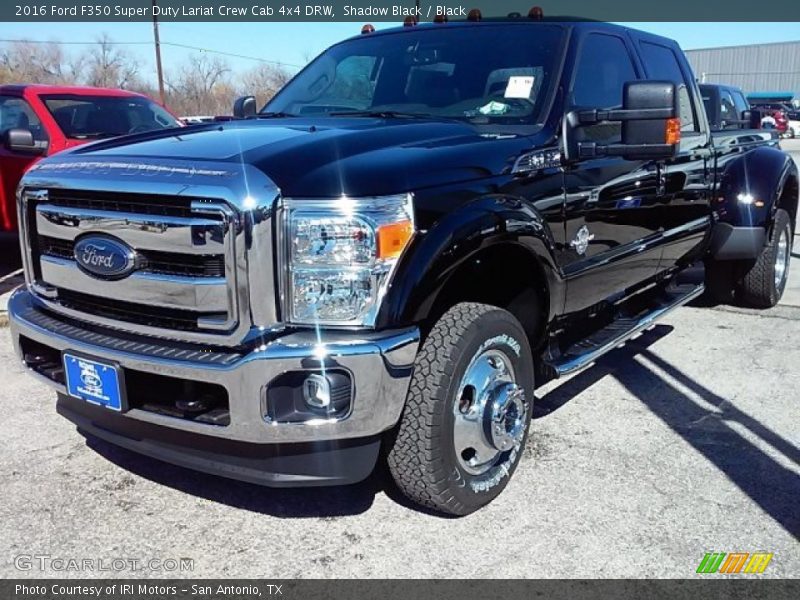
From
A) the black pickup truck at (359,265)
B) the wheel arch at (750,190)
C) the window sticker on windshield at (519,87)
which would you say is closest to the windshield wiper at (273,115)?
the black pickup truck at (359,265)

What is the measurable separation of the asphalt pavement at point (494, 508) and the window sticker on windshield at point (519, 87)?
163cm

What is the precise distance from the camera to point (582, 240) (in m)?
3.51

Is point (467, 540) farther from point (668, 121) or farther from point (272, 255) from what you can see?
point (668, 121)

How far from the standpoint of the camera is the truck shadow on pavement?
3117mm

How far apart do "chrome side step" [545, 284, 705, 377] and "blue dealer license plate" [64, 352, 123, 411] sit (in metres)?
1.84

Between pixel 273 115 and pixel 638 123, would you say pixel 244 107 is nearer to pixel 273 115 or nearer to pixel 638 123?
pixel 273 115

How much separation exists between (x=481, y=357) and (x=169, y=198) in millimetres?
1264

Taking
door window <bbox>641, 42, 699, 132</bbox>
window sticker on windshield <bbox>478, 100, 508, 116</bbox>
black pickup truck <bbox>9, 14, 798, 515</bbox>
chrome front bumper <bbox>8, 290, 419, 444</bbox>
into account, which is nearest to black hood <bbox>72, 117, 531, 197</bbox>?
black pickup truck <bbox>9, 14, 798, 515</bbox>

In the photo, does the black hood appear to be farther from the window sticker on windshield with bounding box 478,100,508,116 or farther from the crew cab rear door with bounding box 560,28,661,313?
the crew cab rear door with bounding box 560,28,661,313

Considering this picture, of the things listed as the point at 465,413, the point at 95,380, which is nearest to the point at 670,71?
the point at 465,413

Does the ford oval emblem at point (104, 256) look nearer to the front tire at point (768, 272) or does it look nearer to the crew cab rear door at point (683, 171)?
the crew cab rear door at point (683, 171)

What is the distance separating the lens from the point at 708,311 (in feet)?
20.6

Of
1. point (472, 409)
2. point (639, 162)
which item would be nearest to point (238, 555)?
point (472, 409)

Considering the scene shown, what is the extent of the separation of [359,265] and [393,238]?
147 mm
